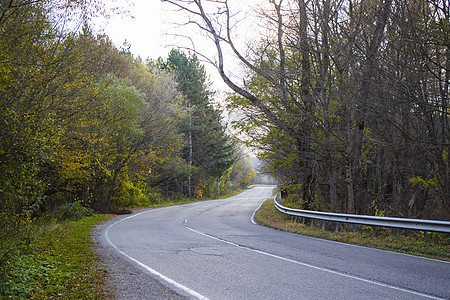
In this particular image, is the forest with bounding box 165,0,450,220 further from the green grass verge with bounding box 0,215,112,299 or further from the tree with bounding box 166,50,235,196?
the tree with bounding box 166,50,235,196

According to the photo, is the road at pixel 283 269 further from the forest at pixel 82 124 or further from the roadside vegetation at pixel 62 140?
the forest at pixel 82 124

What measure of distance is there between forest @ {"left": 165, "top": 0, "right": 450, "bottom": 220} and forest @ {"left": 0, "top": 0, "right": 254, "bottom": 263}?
6.30m

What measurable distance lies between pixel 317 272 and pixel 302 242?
3.80 m

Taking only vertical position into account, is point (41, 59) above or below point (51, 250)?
above

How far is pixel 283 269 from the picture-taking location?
630 centimetres

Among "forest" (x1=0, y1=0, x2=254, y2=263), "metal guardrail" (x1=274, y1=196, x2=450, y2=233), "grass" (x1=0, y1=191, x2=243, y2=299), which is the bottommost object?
"grass" (x1=0, y1=191, x2=243, y2=299)

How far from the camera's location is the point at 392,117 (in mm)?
11242

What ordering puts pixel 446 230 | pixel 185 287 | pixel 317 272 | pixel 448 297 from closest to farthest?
1. pixel 448 297
2. pixel 185 287
3. pixel 317 272
4. pixel 446 230

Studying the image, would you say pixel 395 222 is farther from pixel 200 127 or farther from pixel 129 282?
pixel 200 127

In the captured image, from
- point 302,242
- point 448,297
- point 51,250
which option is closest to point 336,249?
point 302,242

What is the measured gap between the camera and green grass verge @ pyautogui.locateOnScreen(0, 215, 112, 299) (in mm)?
4953

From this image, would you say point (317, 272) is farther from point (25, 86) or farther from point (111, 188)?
point (111, 188)

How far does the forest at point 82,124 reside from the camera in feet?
26.4

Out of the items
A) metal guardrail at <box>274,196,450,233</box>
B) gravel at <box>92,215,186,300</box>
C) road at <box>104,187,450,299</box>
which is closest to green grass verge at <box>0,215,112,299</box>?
gravel at <box>92,215,186,300</box>
